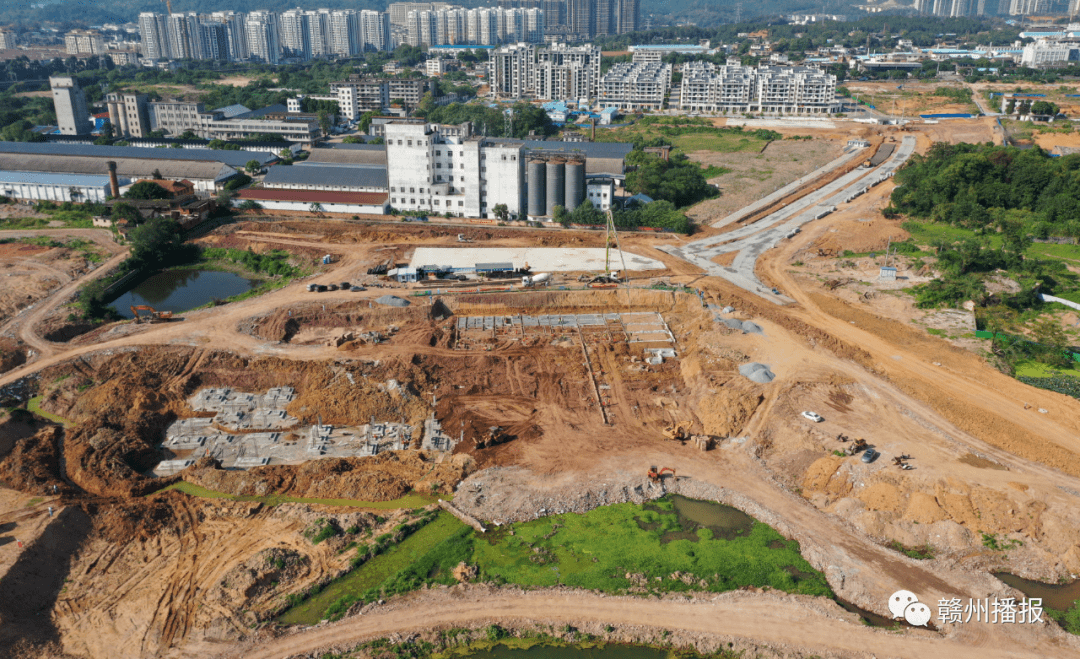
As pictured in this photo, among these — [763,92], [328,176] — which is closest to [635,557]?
[328,176]

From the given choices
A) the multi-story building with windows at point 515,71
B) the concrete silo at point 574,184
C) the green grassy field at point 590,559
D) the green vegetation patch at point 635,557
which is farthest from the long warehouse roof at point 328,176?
the multi-story building with windows at point 515,71

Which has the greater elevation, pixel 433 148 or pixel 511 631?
pixel 433 148

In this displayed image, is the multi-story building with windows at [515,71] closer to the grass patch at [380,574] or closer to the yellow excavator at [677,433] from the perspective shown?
the yellow excavator at [677,433]

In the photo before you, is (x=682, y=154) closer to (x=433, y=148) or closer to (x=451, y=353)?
(x=433, y=148)

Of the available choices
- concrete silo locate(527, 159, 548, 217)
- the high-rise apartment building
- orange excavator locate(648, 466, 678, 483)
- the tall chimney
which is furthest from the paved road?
the high-rise apartment building

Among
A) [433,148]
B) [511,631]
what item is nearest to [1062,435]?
[511,631]
